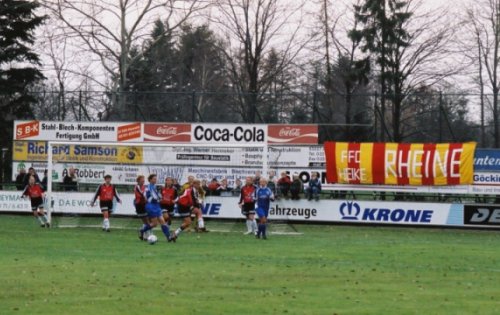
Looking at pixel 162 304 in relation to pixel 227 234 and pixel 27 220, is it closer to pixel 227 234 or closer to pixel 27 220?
pixel 227 234

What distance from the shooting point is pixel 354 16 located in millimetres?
56000

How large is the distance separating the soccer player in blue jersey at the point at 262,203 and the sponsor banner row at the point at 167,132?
385 inches

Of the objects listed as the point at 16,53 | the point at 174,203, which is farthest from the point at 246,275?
the point at 16,53

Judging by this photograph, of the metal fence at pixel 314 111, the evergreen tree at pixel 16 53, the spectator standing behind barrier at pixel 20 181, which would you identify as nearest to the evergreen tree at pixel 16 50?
the evergreen tree at pixel 16 53

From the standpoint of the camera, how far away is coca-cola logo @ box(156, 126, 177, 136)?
4203 cm

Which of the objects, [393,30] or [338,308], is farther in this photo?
[393,30]

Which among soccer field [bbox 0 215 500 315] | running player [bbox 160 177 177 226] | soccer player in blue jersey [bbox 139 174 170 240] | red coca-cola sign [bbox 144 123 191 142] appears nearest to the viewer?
soccer field [bbox 0 215 500 315]

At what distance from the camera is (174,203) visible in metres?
29.9

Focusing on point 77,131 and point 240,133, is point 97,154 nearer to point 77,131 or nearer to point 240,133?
point 77,131

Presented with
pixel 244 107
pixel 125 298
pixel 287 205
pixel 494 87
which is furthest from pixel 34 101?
pixel 125 298

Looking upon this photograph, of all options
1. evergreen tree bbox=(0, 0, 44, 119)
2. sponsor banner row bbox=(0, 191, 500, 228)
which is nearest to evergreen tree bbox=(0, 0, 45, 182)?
evergreen tree bbox=(0, 0, 44, 119)

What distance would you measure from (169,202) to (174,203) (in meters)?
0.33

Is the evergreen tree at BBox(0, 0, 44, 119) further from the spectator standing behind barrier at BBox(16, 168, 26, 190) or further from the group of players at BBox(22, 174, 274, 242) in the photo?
the group of players at BBox(22, 174, 274, 242)

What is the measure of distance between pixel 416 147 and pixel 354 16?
20.4 meters
